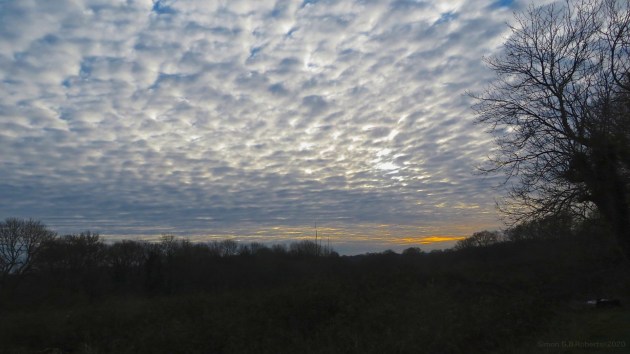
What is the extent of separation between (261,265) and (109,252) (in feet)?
74.9

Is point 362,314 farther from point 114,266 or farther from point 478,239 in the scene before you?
point 478,239

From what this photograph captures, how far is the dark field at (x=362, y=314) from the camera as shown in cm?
1725

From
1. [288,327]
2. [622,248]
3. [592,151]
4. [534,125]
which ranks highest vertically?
[534,125]

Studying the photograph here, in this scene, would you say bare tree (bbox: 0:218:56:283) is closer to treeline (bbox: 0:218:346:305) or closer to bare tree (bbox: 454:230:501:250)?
treeline (bbox: 0:218:346:305)

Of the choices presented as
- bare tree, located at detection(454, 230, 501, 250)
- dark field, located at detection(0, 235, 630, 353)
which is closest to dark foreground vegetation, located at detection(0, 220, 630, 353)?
dark field, located at detection(0, 235, 630, 353)

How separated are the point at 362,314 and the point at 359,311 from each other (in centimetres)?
107

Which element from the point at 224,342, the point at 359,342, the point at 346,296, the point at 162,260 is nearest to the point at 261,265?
the point at 162,260

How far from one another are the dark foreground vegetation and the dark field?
0.09m

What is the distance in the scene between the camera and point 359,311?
87.1 ft

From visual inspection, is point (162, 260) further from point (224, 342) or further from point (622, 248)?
point (622, 248)

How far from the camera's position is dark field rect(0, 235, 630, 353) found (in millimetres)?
17250

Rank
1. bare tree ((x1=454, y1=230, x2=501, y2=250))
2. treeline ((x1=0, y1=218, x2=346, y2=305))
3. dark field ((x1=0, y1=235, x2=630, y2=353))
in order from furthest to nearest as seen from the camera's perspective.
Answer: bare tree ((x1=454, y1=230, x2=501, y2=250))
treeline ((x1=0, y1=218, x2=346, y2=305))
dark field ((x1=0, y1=235, x2=630, y2=353))

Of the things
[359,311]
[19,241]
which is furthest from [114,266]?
[359,311]

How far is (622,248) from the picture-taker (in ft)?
61.3
